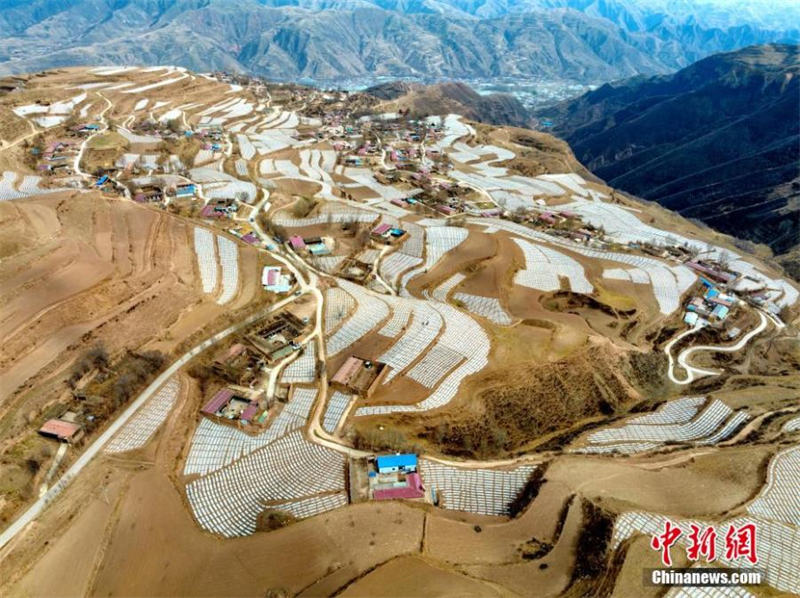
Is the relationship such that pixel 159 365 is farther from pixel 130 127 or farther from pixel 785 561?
pixel 130 127

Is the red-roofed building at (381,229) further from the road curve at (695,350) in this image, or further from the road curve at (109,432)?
the road curve at (695,350)

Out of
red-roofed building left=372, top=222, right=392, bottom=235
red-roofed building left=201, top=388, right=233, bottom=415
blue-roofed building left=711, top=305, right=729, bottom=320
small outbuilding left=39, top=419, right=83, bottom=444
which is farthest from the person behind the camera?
red-roofed building left=372, top=222, right=392, bottom=235

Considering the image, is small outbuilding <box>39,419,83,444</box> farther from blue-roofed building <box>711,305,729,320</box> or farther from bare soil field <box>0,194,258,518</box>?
blue-roofed building <box>711,305,729,320</box>

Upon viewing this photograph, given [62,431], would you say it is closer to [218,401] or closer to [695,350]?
[218,401]

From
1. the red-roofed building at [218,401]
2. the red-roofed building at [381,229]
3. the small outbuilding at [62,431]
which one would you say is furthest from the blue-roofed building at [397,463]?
the red-roofed building at [381,229]

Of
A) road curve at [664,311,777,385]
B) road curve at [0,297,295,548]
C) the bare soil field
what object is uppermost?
the bare soil field

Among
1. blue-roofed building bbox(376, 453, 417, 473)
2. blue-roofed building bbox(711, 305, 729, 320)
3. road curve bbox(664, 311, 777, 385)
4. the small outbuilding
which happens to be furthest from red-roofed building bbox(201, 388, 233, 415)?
blue-roofed building bbox(711, 305, 729, 320)

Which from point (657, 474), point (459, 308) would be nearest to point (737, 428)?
point (657, 474)

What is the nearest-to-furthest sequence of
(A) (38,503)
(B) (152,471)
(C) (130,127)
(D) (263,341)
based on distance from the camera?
1. (A) (38,503)
2. (B) (152,471)
3. (D) (263,341)
4. (C) (130,127)
